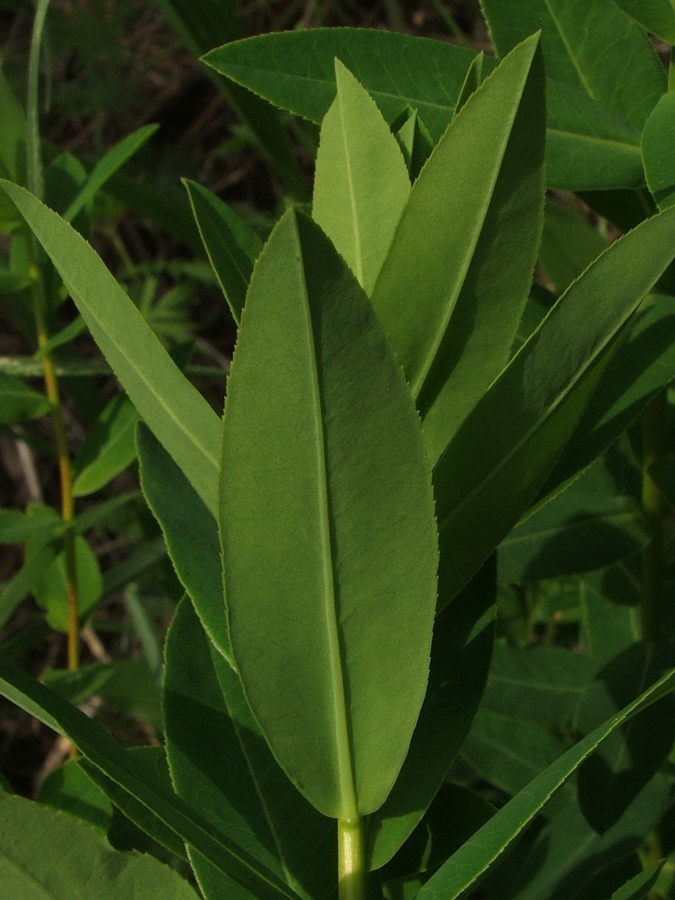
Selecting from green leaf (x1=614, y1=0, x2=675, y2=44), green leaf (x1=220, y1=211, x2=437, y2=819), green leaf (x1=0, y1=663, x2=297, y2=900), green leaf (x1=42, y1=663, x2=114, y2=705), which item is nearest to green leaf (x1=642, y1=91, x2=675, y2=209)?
green leaf (x1=614, y1=0, x2=675, y2=44)

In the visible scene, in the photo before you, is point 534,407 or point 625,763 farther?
point 625,763

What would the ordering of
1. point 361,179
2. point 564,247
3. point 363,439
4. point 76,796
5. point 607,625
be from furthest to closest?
point 607,625 < point 564,247 < point 76,796 < point 361,179 < point 363,439

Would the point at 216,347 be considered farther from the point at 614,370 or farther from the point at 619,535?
the point at 614,370

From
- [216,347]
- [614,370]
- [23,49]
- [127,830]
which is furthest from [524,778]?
[23,49]

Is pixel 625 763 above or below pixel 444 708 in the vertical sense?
below

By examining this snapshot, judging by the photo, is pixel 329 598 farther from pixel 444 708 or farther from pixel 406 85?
pixel 406 85

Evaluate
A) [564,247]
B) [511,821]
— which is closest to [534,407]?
[511,821]

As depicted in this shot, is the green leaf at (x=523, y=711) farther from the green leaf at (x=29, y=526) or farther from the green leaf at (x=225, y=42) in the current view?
the green leaf at (x=225, y=42)
